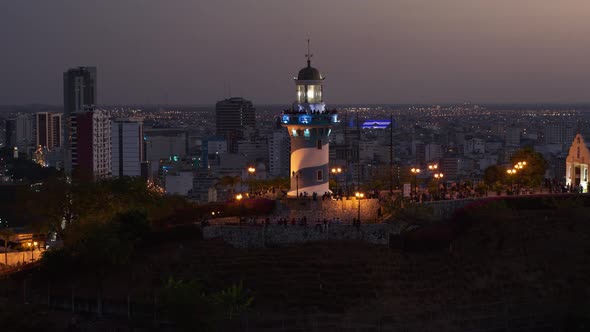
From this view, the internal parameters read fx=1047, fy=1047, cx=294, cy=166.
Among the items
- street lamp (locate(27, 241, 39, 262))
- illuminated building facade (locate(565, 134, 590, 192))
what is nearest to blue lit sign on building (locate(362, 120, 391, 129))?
illuminated building facade (locate(565, 134, 590, 192))

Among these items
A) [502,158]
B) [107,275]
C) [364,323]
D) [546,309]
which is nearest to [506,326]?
[546,309]

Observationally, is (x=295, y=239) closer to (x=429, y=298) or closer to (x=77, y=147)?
(x=429, y=298)

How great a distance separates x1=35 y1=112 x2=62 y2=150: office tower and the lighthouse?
147452mm

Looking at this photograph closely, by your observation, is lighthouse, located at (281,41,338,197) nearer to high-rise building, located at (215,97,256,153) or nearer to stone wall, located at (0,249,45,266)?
stone wall, located at (0,249,45,266)

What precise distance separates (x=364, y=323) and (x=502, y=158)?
114890mm

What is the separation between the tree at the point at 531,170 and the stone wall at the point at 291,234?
38.1 feet

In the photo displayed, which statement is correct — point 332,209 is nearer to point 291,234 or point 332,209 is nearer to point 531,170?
point 291,234

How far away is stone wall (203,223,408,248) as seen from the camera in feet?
109

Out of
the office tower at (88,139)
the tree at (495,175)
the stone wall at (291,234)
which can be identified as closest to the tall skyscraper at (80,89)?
the office tower at (88,139)

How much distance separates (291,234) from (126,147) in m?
105

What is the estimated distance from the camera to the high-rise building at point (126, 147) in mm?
131750

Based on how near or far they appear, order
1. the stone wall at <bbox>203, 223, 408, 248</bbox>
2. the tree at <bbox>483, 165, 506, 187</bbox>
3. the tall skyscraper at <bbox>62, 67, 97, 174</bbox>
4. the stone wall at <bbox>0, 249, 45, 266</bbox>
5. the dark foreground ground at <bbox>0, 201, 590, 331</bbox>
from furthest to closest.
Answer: the tall skyscraper at <bbox>62, 67, 97, 174</bbox>, the tree at <bbox>483, 165, 506, 187</bbox>, the stone wall at <bbox>0, 249, 45, 266</bbox>, the stone wall at <bbox>203, 223, 408, 248</bbox>, the dark foreground ground at <bbox>0, 201, 590, 331</bbox>

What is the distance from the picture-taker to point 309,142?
38.4 metres

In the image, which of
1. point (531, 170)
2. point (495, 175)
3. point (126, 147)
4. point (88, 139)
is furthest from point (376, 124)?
point (126, 147)
